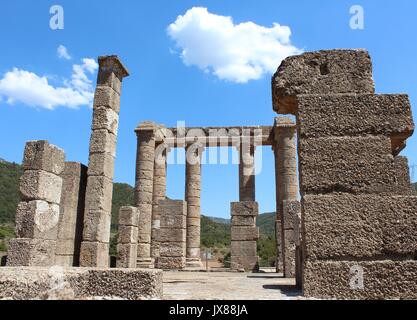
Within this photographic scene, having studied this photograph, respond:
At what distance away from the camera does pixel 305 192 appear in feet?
15.9

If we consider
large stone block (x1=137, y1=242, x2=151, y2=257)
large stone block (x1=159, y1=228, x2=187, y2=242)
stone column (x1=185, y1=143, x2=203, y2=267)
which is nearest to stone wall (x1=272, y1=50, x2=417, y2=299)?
large stone block (x1=159, y1=228, x2=187, y2=242)

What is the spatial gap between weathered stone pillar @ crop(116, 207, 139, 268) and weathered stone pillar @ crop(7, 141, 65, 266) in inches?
155

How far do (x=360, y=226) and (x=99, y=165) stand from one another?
829 centimetres

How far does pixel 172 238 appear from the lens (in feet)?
50.4

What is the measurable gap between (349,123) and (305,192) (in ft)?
3.40

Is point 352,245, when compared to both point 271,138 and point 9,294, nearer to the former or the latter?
point 9,294

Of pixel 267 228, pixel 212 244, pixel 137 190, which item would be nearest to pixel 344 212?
pixel 137 190

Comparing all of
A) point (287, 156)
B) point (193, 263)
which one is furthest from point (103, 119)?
point (287, 156)

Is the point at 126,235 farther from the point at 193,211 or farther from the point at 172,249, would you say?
the point at 193,211

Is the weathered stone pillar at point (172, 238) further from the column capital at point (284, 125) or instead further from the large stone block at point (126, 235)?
the column capital at point (284, 125)

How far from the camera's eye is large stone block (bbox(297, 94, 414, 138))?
16.1 feet

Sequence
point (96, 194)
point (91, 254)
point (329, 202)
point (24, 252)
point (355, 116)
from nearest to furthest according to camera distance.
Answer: point (329, 202) < point (355, 116) < point (24, 252) < point (91, 254) < point (96, 194)

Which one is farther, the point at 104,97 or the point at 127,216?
the point at 127,216

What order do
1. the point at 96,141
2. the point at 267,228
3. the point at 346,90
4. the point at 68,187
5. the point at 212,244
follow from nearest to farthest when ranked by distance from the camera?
1. the point at 346,90
2. the point at 68,187
3. the point at 96,141
4. the point at 212,244
5. the point at 267,228
